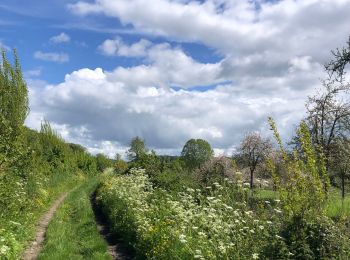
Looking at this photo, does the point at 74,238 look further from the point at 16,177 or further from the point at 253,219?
the point at 253,219

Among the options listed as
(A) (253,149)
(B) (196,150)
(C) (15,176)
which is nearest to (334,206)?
(C) (15,176)

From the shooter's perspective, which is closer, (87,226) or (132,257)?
(132,257)

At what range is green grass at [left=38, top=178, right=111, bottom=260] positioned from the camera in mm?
11164

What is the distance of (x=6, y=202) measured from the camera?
12.7 metres

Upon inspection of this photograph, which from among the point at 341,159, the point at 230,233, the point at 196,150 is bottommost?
the point at 230,233

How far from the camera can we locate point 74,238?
13508mm

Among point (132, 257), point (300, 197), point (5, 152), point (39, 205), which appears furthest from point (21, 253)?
point (39, 205)

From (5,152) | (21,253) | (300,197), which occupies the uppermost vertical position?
(5,152)

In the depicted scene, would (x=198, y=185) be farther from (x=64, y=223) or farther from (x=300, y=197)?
(x=300, y=197)

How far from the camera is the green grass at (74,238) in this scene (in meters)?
11.2

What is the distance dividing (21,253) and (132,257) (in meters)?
2.73

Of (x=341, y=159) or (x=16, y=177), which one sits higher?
(x=341, y=159)

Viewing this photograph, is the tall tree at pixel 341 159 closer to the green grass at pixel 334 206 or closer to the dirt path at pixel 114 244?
the green grass at pixel 334 206

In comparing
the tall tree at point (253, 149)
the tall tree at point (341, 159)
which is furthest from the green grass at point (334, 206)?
the tall tree at point (253, 149)
